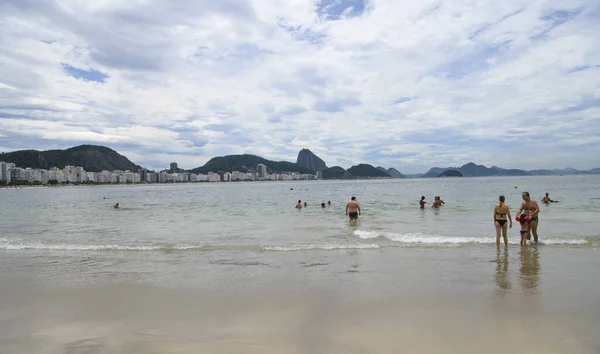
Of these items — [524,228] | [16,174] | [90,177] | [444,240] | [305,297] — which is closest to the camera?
[305,297]

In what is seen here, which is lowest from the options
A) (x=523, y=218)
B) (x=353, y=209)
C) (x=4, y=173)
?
(x=353, y=209)

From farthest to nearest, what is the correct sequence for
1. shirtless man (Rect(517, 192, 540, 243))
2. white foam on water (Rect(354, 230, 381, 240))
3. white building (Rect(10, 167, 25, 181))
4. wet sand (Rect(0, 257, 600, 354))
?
white building (Rect(10, 167, 25, 181)) < white foam on water (Rect(354, 230, 381, 240)) < shirtless man (Rect(517, 192, 540, 243)) < wet sand (Rect(0, 257, 600, 354))

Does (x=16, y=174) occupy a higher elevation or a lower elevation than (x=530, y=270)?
higher

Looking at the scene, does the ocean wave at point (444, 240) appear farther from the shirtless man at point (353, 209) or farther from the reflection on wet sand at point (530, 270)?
the shirtless man at point (353, 209)

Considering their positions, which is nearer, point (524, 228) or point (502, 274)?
point (502, 274)

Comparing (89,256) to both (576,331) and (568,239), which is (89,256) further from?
(568,239)

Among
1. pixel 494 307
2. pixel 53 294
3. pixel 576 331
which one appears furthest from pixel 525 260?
pixel 53 294

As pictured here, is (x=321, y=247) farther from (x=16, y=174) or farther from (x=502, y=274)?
(x=16, y=174)

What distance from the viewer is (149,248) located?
11953 mm

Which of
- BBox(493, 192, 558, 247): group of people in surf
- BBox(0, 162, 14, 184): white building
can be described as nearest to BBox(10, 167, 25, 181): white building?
BBox(0, 162, 14, 184): white building

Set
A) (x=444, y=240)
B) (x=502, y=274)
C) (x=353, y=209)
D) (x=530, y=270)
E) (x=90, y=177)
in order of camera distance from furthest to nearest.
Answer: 1. (x=90, y=177)
2. (x=353, y=209)
3. (x=444, y=240)
4. (x=530, y=270)
5. (x=502, y=274)

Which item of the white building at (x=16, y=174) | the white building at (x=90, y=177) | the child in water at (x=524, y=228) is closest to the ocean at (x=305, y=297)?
the child in water at (x=524, y=228)

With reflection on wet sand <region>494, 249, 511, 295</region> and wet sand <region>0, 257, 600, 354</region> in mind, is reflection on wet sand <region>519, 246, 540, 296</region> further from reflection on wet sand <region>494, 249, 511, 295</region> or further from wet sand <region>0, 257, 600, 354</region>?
wet sand <region>0, 257, 600, 354</region>

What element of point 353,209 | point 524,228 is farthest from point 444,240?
point 353,209
